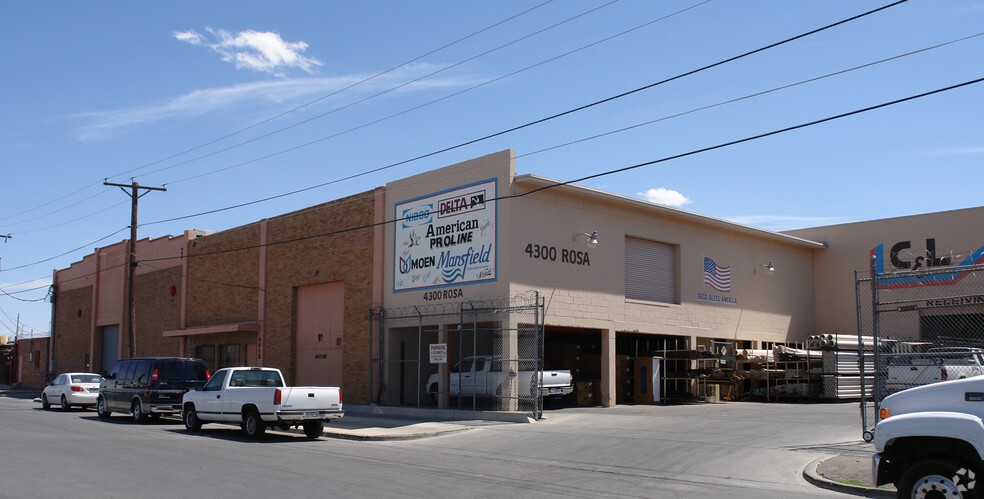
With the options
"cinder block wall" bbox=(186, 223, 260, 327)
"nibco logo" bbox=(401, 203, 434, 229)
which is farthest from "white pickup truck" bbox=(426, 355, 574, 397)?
"cinder block wall" bbox=(186, 223, 260, 327)

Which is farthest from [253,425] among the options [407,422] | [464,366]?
[464,366]

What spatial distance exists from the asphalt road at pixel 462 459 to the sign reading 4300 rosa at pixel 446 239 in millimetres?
5456

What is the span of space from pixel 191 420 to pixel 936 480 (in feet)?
57.4

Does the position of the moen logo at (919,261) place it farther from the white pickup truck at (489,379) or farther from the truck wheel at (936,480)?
the truck wheel at (936,480)

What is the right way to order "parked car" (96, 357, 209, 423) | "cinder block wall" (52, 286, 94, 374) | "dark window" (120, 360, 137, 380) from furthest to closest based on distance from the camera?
"cinder block wall" (52, 286, 94, 374) < "dark window" (120, 360, 137, 380) < "parked car" (96, 357, 209, 423)

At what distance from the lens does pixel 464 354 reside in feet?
87.4

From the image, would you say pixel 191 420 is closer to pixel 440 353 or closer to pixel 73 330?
pixel 440 353

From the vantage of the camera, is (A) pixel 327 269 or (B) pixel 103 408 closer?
(B) pixel 103 408

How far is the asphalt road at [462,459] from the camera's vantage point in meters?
11.0

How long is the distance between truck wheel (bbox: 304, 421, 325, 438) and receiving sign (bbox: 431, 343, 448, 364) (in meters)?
5.31

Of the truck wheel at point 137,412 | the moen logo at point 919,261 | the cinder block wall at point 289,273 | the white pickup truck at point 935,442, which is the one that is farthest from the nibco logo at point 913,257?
the truck wheel at point 137,412

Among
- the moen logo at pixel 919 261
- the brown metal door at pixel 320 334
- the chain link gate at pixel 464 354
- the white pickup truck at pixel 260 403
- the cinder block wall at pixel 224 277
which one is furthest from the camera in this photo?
the cinder block wall at pixel 224 277

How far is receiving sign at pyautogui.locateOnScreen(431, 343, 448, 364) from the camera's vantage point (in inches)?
929

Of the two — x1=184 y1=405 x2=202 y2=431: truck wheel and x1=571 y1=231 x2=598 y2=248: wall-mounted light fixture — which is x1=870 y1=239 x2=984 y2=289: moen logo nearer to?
x1=571 y1=231 x2=598 y2=248: wall-mounted light fixture
